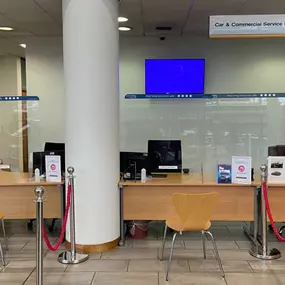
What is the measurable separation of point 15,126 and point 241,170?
4.80 m

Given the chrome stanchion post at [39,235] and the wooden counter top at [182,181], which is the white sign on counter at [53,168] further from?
the chrome stanchion post at [39,235]

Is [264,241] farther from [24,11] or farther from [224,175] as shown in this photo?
[24,11]

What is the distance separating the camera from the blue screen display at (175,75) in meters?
6.93

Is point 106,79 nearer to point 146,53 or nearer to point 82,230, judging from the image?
point 82,230

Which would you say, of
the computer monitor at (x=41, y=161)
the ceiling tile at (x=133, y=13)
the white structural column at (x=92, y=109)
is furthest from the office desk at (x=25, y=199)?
the ceiling tile at (x=133, y=13)

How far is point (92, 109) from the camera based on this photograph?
4332mm

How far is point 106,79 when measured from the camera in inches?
172

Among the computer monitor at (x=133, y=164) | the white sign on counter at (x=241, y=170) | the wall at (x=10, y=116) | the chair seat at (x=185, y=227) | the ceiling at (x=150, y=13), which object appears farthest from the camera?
the wall at (x=10, y=116)

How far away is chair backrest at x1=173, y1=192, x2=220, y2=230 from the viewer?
362cm

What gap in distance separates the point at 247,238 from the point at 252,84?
3264mm

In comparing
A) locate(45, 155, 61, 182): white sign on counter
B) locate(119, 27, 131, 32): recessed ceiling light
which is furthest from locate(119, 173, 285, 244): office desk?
locate(119, 27, 131, 32): recessed ceiling light

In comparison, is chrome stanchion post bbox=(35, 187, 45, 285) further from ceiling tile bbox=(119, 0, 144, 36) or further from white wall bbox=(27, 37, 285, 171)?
white wall bbox=(27, 37, 285, 171)

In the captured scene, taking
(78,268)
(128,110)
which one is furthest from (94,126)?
(128,110)

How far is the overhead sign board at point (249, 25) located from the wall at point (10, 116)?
4467mm
